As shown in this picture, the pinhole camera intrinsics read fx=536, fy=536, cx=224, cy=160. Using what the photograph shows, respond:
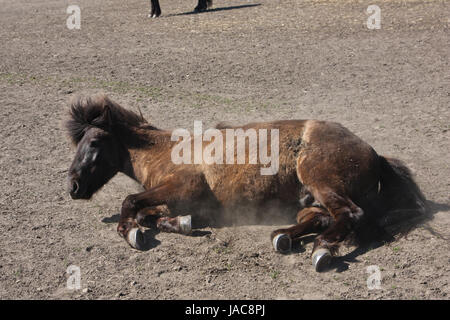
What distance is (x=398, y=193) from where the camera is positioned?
16.0 ft

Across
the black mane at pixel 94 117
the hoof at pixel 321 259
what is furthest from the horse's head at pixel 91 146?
the hoof at pixel 321 259

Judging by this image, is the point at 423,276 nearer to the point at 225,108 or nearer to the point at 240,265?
the point at 240,265

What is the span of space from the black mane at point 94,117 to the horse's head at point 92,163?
0.09 metres

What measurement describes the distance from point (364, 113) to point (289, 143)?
130 inches

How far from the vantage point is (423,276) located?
→ 160 inches

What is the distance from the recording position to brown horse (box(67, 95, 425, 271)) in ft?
15.1

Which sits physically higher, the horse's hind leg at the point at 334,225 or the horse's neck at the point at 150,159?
the horse's neck at the point at 150,159

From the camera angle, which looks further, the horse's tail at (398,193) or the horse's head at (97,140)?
the horse's head at (97,140)

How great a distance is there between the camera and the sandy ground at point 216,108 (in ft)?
13.9

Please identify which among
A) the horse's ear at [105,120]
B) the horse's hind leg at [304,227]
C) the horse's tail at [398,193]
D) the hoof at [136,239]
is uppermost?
the horse's ear at [105,120]

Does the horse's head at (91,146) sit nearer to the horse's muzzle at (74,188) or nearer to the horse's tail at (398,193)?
the horse's muzzle at (74,188)

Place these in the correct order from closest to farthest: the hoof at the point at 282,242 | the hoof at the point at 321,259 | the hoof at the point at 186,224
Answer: the hoof at the point at 321,259 < the hoof at the point at 282,242 < the hoof at the point at 186,224

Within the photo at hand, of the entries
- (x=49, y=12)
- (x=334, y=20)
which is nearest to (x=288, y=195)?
(x=334, y=20)

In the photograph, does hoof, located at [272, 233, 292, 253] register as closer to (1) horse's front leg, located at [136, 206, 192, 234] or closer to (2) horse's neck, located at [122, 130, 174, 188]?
(1) horse's front leg, located at [136, 206, 192, 234]
